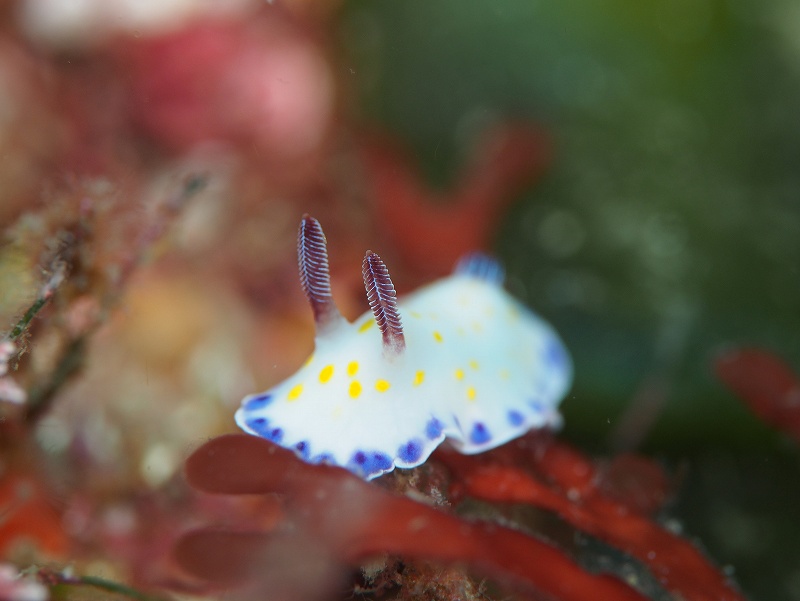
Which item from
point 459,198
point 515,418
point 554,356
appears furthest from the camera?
point 459,198

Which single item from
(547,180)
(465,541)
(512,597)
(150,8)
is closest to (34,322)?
(465,541)

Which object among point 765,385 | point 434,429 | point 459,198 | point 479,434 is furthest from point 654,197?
point 434,429

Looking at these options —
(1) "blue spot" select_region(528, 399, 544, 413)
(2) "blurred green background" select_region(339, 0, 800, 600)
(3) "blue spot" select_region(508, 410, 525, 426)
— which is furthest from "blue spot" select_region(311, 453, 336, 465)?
(2) "blurred green background" select_region(339, 0, 800, 600)

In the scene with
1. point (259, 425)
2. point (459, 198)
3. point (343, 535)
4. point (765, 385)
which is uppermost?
point (459, 198)

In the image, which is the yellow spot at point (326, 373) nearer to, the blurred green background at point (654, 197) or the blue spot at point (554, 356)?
the blue spot at point (554, 356)

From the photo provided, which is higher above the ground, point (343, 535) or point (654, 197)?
point (654, 197)

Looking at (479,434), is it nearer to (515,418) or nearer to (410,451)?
(515,418)

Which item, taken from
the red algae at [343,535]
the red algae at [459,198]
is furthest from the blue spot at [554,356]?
the red algae at [459,198]

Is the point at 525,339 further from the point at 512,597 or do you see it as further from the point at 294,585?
the point at 294,585
